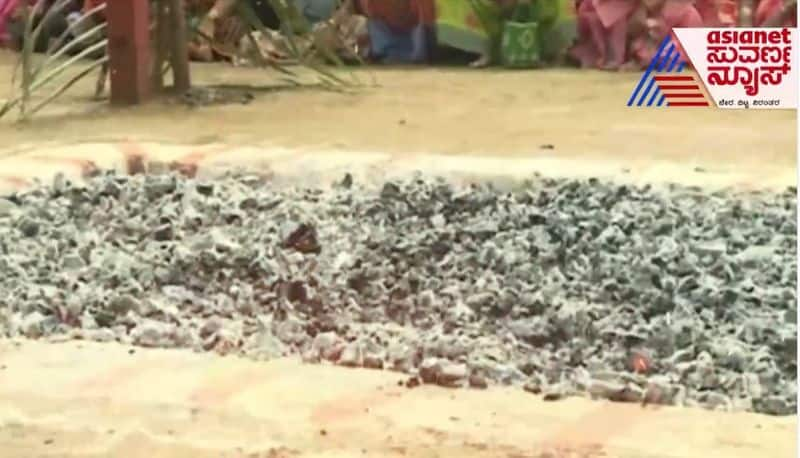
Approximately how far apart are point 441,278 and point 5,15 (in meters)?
4.65

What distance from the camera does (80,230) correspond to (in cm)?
226

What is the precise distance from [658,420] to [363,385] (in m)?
0.27

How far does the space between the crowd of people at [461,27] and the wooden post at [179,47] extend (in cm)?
71

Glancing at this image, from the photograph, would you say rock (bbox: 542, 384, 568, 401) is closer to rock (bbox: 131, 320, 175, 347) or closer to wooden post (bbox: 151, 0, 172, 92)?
rock (bbox: 131, 320, 175, 347)

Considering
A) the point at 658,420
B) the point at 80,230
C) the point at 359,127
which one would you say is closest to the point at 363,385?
the point at 658,420

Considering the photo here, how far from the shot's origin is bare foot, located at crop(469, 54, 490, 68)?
17.2 feet

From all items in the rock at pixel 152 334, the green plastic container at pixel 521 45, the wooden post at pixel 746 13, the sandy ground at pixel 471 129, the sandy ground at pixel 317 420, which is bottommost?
the rock at pixel 152 334

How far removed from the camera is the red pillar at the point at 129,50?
383cm

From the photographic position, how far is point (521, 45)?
5156mm

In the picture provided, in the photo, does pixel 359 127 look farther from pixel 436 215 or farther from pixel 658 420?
pixel 658 420

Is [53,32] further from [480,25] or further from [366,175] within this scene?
[366,175]

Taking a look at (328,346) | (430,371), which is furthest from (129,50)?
(430,371)

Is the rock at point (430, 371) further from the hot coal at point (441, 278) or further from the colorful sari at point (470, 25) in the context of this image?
the colorful sari at point (470, 25)

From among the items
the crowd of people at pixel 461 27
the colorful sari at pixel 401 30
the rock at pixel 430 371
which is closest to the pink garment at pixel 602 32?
the crowd of people at pixel 461 27
